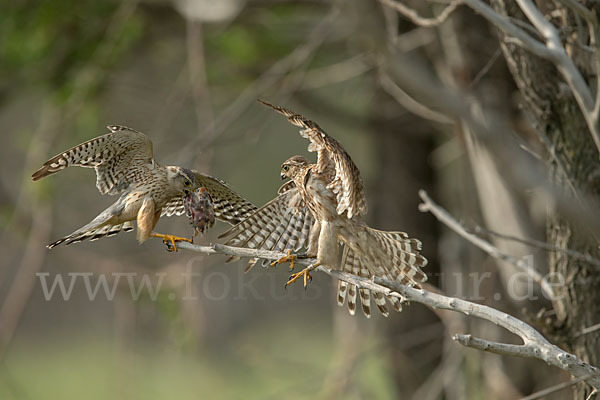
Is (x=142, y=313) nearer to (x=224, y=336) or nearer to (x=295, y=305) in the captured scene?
(x=224, y=336)

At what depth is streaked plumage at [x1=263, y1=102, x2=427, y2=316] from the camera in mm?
3010

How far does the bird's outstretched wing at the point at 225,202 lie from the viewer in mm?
3587

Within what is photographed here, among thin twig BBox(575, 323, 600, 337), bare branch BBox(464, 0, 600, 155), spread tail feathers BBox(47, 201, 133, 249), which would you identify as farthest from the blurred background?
bare branch BBox(464, 0, 600, 155)

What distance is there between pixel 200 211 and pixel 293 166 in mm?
547

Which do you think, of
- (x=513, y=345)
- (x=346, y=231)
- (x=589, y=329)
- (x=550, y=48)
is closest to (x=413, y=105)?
(x=346, y=231)

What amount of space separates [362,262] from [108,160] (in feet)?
4.55

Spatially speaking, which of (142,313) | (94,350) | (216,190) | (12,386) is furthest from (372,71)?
(94,350)

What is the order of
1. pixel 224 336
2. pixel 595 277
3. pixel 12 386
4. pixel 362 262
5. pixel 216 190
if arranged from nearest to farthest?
1. pixel 595 277
2. pixel 362 262
3. pixel 216 190
4. pixel 12 386
5. pixel 224 336

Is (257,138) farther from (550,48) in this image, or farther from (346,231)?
(550,48)

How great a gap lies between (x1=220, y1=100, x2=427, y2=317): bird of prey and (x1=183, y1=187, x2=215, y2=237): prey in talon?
24 cm

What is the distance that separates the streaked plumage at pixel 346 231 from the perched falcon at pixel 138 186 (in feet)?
1.22

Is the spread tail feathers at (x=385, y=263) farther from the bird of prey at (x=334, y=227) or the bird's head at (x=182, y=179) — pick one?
the bird's head at (x=182, y=179)

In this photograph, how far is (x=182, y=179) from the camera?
363cm

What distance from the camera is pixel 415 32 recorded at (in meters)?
5.73
